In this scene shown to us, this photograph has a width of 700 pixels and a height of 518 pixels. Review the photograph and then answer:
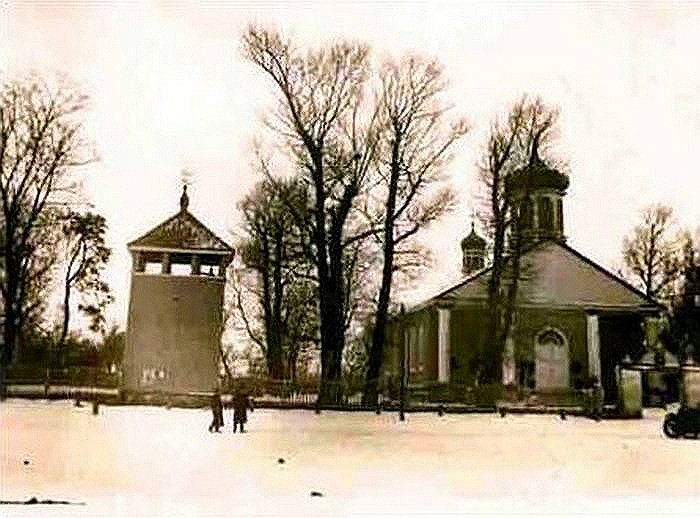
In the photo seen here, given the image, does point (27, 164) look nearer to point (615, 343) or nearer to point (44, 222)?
point (44, 222)

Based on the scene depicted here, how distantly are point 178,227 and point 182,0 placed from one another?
2.02 ft

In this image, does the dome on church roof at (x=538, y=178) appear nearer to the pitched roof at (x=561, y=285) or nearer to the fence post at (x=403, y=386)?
the pitched roof at (x=561, y=285)

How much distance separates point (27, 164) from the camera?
2137 mm

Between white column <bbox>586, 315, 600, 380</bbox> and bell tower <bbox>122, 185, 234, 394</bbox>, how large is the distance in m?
1.07

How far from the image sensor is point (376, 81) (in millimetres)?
2342

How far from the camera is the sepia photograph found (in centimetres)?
204

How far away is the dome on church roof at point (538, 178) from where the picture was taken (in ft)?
7.66

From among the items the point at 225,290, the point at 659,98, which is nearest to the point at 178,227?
the point at 225,290

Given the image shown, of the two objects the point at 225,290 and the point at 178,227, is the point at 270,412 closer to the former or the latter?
the point at 225,290

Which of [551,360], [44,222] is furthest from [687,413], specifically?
[44,222]

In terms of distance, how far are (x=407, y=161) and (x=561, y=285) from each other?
596mm

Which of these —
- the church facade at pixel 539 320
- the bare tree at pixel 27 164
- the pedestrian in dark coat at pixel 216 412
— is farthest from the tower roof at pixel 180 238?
the church facade at pixel 539 320

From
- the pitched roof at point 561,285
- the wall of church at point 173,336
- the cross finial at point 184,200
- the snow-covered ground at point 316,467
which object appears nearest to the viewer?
the snow-covered ground at point 316,467

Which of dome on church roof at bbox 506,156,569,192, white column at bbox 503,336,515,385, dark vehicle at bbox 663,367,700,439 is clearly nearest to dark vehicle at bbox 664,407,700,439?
dark vehicle at bbox 663,367,700,439
